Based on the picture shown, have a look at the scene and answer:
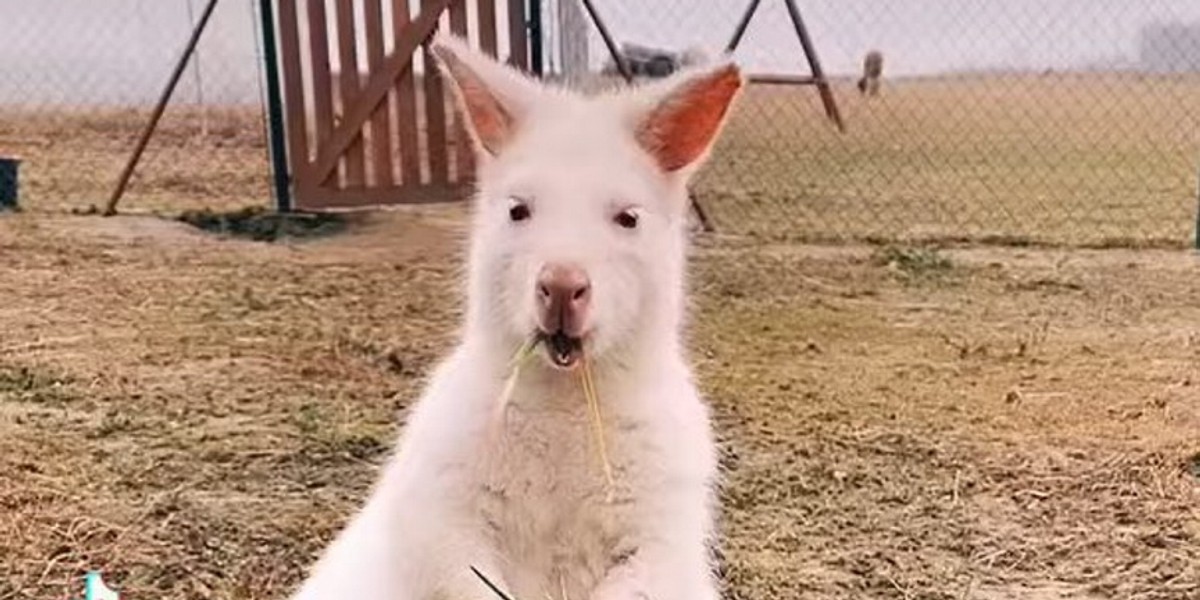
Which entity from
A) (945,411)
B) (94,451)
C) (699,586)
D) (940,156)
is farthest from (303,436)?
(940,156)

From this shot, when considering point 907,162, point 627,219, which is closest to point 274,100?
point 907,162

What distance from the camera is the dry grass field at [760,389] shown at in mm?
3016

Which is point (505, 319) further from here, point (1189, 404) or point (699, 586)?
point (1189, 404)

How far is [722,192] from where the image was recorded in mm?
9039

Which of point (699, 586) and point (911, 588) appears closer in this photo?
point (699, 586)

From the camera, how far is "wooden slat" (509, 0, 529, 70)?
6.99 m

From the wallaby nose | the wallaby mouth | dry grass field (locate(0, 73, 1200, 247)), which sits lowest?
dry grass field (locate(0, 73, 1200, 247))

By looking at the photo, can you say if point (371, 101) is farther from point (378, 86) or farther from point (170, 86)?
point (170, 86)

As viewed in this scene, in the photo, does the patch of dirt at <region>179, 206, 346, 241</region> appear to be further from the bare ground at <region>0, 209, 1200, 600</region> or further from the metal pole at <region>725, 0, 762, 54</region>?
the metal pole at <region>725, 0, 762, 54</region>

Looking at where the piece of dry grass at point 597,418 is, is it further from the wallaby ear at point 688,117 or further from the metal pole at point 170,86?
the metal pole at point 170,86

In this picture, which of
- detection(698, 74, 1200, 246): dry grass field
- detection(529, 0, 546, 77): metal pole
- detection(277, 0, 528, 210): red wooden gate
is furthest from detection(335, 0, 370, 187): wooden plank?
detection(698, 74, 1200, 246): dry grass field

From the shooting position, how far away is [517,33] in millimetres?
7016

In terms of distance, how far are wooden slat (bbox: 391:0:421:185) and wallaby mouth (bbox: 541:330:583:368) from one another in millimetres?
5473

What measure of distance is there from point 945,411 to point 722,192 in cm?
498
